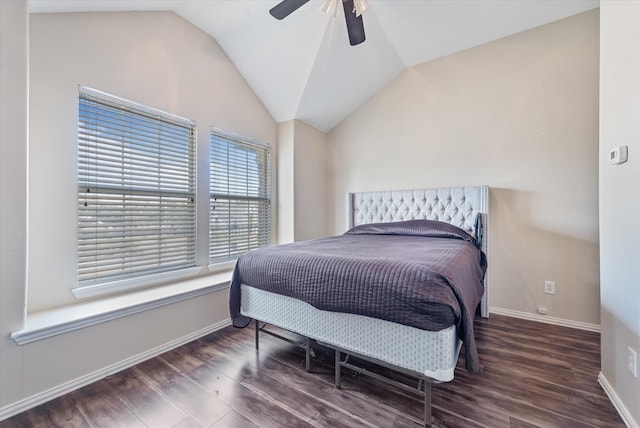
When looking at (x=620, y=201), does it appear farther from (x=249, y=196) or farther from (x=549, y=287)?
(x=249, y=196)

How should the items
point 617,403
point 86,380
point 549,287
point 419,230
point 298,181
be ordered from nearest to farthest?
1. point 617,403
2. point 86,380
3. point 549,287
4. point 419,230
5. point 298,181

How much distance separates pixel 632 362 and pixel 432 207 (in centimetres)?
Result: 208

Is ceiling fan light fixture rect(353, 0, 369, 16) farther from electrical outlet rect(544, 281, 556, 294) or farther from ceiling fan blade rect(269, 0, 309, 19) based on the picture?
electrical outlet rect(544, 281, 556, 294)

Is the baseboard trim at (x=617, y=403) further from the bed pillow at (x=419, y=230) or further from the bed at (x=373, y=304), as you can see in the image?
the bed pillow at (x=419, y=230)

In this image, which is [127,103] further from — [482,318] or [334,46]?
[482,318]

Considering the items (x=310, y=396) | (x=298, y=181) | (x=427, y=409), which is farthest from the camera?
(x=298, y=181)

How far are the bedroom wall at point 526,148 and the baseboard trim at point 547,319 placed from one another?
0.4 inches

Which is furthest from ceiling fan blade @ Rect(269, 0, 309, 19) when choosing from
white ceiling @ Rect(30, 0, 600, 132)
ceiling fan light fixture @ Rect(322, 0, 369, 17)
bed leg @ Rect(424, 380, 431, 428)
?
bed leg @ Rect(424, 380, 431, 428)

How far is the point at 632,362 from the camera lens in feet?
4.42

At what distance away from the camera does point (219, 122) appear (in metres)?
2.96

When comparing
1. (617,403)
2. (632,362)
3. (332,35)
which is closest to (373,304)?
(632,362)

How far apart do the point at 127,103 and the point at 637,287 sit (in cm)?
363

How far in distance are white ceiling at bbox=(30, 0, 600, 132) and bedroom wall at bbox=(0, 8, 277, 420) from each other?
0.24 metres

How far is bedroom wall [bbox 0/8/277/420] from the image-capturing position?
150 cm
